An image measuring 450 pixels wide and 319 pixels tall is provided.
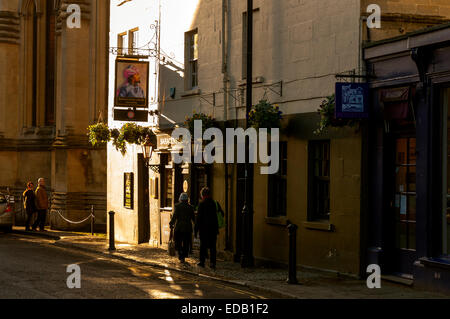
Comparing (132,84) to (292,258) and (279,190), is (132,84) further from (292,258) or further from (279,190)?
(292,258)

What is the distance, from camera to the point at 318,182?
18141 mm

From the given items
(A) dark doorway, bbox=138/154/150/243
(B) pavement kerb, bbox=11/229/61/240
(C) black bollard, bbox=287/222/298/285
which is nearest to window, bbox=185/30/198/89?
(A) dark doorway, bbox=138/154/150/243

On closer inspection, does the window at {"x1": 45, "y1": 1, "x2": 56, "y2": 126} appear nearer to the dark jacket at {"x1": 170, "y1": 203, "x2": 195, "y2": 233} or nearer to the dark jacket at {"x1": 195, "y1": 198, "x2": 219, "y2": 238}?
the dark jacket at {"x1": 170, "y1": 203, "x2": 195, "y2": 233}

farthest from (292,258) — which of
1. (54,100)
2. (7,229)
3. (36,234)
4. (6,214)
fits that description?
(54,100)

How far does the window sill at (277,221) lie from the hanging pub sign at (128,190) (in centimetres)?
825

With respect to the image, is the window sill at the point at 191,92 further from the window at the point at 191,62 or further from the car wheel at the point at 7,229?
the car wheel at the point at 7,229

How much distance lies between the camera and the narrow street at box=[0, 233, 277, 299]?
1380 cm

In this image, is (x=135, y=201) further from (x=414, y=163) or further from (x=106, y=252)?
(x=414, y=163)

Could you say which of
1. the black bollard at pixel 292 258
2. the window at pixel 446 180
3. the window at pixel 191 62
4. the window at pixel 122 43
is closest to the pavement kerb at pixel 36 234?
the window at pixel 122 43

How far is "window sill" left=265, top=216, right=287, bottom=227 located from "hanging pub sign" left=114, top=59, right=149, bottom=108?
22.1 ft

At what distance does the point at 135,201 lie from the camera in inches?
1047

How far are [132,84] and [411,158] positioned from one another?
1087 centimetres
